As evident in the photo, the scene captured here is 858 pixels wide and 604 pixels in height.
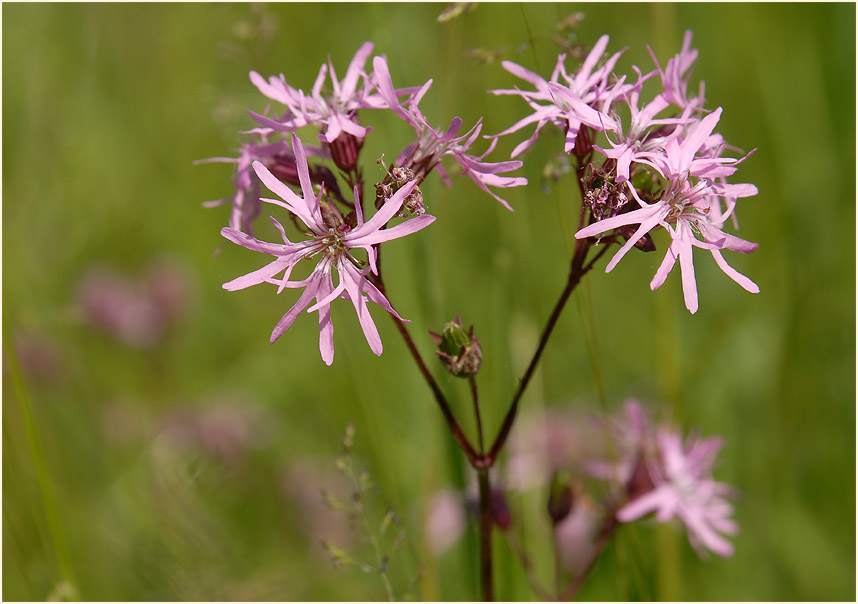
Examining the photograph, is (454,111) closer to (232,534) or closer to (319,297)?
(319,297)

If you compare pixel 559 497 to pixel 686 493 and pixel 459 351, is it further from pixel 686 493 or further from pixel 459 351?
pixel 459 351

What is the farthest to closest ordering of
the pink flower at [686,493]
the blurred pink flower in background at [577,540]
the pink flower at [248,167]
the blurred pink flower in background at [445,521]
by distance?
the blurred pink flower in background at [577,540], the blurred pink flower in background at [445,521], the pink flower at [686,493], the pink flower at [248,167]

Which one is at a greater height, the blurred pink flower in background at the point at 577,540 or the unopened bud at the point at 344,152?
the unopened bud at the point at 344,152

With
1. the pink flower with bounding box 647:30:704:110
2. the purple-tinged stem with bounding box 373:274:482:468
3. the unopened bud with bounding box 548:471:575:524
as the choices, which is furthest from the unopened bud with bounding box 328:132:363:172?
the unopened bud with bounding box 548:471:575:524

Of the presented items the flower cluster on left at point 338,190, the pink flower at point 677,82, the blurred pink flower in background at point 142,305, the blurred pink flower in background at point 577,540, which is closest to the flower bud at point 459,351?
the flower cluster on left at point 338,190

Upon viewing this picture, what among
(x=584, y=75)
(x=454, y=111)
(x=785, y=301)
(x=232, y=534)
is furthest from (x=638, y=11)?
(x=232, y=534)

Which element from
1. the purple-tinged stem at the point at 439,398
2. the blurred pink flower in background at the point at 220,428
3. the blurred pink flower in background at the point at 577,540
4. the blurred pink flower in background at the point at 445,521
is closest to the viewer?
the purple-tinged stem at the point at 439,398

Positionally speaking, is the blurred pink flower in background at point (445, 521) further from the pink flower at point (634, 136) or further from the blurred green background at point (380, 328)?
the pink flower at point (634, 136)
